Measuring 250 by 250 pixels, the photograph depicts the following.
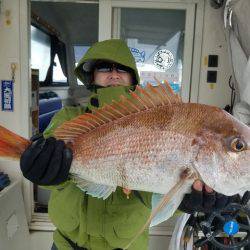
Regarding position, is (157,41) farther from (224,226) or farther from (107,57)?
(224,226)

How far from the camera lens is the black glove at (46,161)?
1.23m

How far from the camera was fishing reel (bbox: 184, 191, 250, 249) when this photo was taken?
2461mm

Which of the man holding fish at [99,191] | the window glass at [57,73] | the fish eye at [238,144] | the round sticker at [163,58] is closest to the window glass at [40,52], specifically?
the window glass at [57,73]

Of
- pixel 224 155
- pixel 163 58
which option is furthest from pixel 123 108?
pixel 163 58

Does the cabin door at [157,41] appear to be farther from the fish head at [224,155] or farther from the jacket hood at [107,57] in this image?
the fish head at [224,155]

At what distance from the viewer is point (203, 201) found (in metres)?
1.28

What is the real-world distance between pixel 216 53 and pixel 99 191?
2.22 meters

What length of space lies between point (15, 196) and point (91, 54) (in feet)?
6.32

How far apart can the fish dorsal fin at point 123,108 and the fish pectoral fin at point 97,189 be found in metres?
0.19

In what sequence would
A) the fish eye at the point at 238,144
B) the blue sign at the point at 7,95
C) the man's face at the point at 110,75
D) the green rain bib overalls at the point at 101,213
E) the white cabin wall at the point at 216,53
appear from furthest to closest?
the blue sign at the point at 7,95, the white cabin wall at the point at 216,53, the man's face at the point at 110,75, the green rain bib overalls at the point at 101,213, the fish eye at the point at 238,144

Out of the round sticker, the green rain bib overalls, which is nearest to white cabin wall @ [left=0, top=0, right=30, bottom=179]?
the round sticker

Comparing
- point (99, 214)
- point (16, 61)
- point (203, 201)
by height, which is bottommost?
point (99, 214)

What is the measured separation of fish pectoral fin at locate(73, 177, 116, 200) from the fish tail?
26cm

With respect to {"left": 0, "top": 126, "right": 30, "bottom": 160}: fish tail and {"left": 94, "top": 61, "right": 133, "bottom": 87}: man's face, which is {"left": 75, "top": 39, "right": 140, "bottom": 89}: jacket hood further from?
{"left": 0, "top": 126, "right": 30, "bottom": 160}: fish tail
